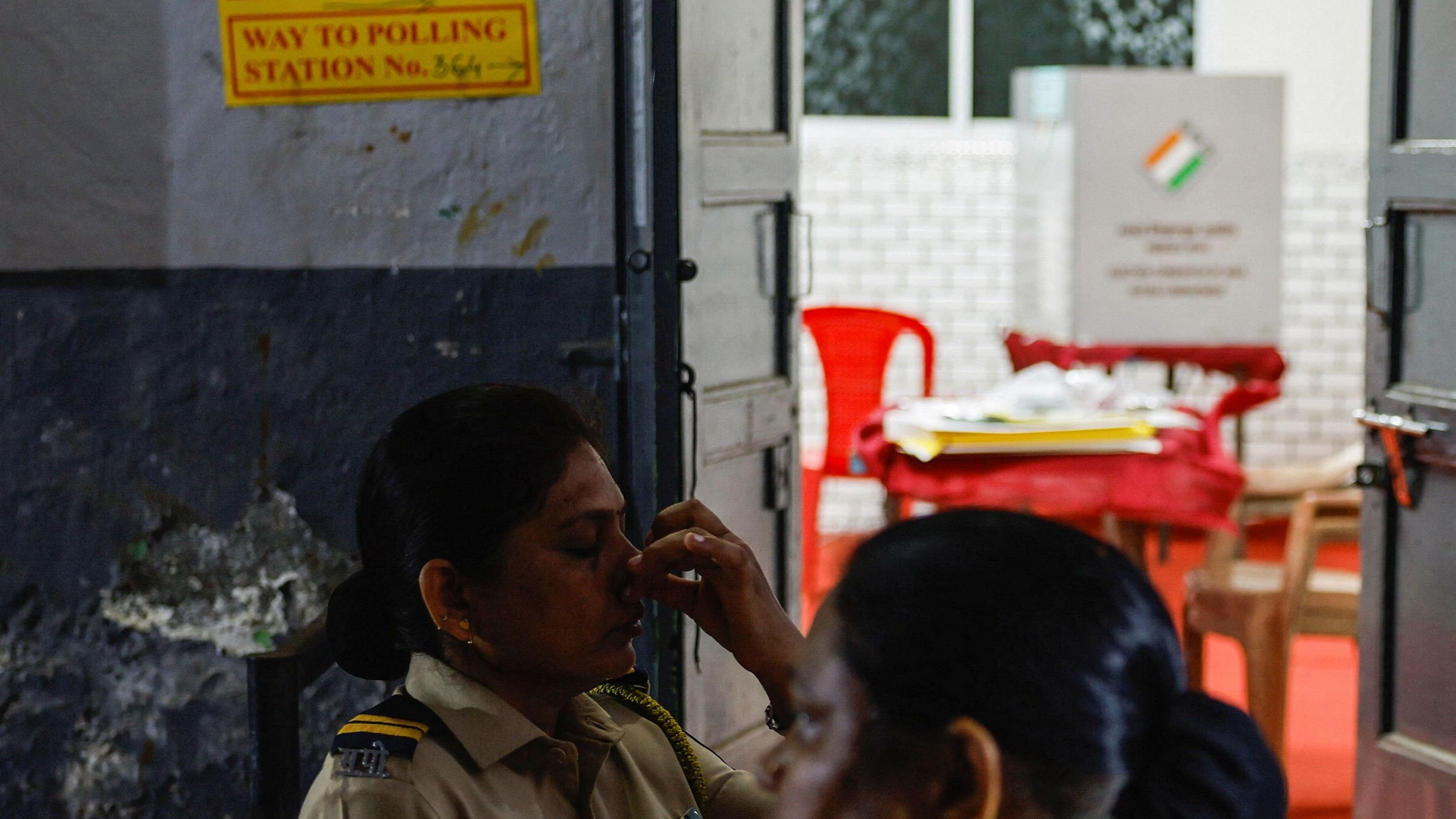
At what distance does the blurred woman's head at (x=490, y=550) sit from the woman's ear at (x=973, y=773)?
63 cm

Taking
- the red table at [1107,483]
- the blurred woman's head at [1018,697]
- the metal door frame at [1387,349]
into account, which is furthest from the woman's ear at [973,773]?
the red table at [1107,483]

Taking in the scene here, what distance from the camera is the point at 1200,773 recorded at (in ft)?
2.55

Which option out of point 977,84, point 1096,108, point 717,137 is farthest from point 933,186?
point 717,137

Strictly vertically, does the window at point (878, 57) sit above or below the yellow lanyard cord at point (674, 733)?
above

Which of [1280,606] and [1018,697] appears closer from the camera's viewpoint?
[1018,697]

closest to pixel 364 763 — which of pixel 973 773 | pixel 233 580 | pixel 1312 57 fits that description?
pixel 973 773

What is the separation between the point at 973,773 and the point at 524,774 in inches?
25.0

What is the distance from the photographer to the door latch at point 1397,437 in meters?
3.04

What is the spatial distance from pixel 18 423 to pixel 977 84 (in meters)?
4.93

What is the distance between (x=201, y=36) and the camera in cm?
267

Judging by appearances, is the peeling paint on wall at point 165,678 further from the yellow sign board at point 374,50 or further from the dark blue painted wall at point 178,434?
the yellow sign board at point 374,50

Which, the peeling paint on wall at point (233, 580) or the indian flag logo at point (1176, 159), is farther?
the indian flag logo at point (1176, 159)

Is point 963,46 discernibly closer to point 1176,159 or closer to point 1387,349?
point 1176,159

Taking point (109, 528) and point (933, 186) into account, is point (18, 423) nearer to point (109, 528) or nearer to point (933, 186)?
point (109, 528)
